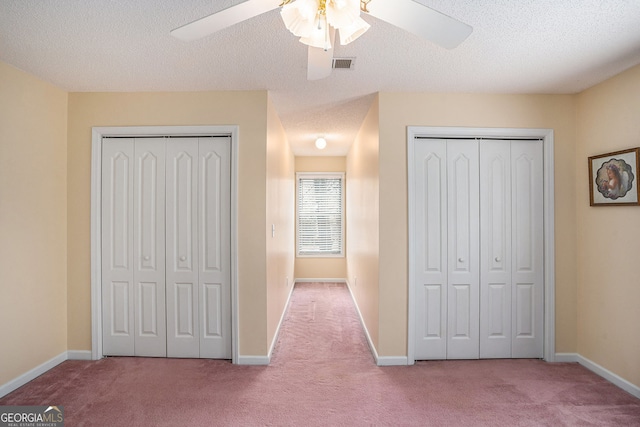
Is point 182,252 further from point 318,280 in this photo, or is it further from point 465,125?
point 318,280

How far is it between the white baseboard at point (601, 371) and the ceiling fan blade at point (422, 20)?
10.0 feet

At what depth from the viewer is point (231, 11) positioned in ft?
3.78

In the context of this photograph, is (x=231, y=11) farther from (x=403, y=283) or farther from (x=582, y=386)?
(x=582, y=386)

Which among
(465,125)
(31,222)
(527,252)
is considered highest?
(465,125)

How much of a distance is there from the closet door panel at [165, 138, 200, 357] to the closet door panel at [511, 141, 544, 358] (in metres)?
3.12

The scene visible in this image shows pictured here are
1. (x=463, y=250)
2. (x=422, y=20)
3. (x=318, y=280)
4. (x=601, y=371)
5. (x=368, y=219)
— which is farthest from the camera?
(x=318, y=280)

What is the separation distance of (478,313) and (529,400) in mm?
792

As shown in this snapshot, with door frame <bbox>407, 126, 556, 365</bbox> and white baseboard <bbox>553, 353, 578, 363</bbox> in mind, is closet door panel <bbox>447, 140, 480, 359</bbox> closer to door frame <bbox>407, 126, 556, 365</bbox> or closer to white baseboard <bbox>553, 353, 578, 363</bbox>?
door frame <bbox>407, 126, 556, 365</bbox>

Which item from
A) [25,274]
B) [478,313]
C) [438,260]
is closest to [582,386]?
[478,313]

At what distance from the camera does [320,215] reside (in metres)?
6.40

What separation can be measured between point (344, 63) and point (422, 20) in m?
1.34

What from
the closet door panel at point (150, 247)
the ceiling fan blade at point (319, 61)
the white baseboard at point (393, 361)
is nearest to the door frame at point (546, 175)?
the white baseboard at point (393, 361)

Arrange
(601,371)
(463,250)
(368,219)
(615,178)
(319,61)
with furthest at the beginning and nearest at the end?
(368,219) → (463,250) → (601,371) → (615,178) → (319,61)

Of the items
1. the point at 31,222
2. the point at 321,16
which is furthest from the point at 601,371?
the point at 31,222
